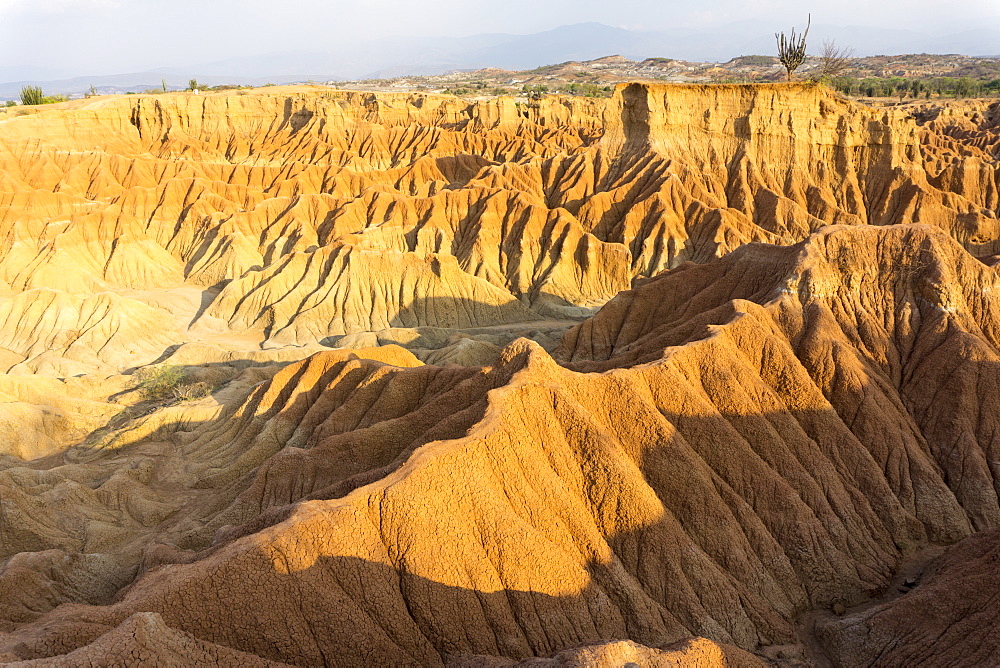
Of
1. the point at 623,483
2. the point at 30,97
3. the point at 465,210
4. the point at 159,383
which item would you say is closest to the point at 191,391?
the point at 159,383

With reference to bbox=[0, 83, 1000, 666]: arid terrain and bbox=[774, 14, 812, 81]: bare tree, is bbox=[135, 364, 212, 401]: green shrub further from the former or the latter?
bbox=[774, 14, 812, 81]: bare tree

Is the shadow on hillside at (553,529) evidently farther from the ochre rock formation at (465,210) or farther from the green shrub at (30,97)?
the green shrub at (30,97)

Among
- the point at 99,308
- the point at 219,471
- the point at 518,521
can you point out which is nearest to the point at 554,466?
the point at 518,521

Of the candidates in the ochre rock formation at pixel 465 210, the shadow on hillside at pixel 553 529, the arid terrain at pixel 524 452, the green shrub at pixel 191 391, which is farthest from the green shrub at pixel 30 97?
the shadow on hillside at pixel 553 529

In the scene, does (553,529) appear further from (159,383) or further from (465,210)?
(465,210)

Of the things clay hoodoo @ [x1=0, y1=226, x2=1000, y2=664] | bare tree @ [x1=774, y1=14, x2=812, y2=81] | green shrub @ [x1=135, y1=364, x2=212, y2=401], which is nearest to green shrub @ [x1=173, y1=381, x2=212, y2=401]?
green shrub @ [x1=135, y1=364, x2=212, y2=401]
